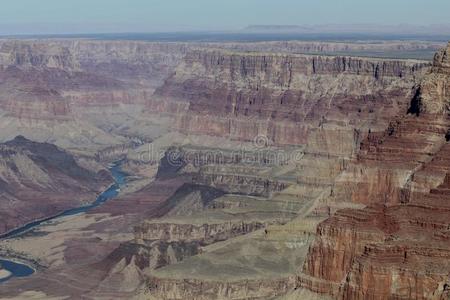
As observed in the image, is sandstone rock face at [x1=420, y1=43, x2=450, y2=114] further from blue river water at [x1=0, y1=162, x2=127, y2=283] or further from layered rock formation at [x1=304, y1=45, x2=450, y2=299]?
blue river water at [x1=0, y1=162, x2=127, y2=283]

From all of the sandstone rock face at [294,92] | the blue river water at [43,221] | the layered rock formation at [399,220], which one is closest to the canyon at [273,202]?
the layered rock formation at [399,220]

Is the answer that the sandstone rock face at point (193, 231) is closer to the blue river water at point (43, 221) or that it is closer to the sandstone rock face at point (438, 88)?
the blue river water at point (43, 221)

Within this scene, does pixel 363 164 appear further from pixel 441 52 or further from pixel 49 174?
pixel 49 174

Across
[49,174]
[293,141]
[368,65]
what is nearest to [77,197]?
[49,174]

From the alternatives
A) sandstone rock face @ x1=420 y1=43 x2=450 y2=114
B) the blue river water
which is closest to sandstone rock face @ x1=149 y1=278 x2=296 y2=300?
sandstone rock face @ x1=420 y1=43 x2=450 y2=114

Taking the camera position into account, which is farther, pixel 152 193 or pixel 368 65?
pixel 368 65
